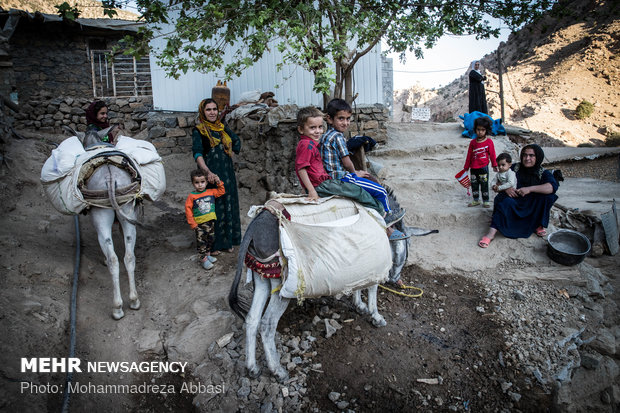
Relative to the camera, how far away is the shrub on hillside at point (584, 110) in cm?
1792

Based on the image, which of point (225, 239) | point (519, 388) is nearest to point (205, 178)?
point (225, 239)

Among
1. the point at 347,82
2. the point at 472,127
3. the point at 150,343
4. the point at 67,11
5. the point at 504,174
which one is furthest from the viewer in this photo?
the point at 472,127

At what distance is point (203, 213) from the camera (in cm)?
412

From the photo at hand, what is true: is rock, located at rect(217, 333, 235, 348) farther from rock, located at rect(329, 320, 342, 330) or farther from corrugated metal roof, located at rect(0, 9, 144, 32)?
corrugated metal roof, located at rect(0, 9, 144, 32)

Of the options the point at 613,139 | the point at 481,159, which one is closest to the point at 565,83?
the point at 613,139

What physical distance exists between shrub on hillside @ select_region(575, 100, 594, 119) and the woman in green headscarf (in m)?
20.0

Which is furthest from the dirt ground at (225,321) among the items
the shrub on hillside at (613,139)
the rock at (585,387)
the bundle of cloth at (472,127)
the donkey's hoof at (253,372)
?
the shrub on hillside at (613,139)

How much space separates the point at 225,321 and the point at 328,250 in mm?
1383

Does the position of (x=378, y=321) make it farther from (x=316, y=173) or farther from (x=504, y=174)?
(x=504, y=174)

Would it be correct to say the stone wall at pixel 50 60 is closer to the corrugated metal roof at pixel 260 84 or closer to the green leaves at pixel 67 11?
the corrugated metal roof at pixel 260 84

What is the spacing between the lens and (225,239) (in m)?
4.49

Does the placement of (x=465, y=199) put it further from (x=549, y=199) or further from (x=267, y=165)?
(x=267, y=165)

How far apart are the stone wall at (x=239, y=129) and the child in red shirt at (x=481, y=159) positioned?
2.75 metres

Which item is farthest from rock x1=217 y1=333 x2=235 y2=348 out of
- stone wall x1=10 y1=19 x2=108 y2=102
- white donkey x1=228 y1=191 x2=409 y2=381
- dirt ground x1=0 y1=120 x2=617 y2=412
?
stone wall x1=10 y1=19 x2=108 y2=102
